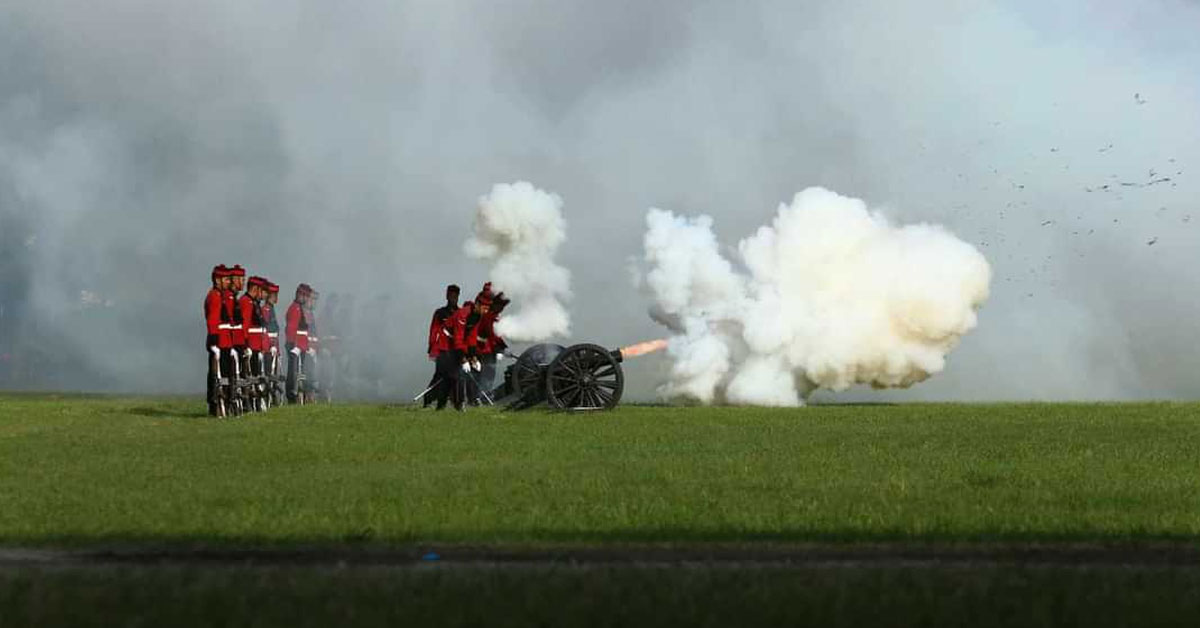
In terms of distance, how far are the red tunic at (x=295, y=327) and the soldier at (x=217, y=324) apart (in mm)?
7315

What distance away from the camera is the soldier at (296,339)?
36.8 m

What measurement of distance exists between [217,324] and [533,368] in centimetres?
530

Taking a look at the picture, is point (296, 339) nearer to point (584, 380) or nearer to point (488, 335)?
point (488, 335)

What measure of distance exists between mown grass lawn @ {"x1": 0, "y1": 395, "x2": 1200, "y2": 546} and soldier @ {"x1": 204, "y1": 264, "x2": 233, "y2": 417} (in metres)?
2.61

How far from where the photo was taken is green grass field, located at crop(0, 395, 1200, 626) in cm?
857

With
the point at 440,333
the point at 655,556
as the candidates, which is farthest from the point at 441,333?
the point at 655,556

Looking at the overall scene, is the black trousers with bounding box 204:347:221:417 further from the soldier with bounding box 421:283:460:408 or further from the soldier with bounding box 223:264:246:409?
the soldier with bounding box 421:283:460:408

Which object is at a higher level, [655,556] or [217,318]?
[217,318]

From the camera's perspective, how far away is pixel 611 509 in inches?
515

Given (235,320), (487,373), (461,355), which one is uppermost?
(235,320)

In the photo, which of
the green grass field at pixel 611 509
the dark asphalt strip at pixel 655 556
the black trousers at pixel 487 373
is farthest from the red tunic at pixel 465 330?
the dark asphalt strip at pixel 655 556

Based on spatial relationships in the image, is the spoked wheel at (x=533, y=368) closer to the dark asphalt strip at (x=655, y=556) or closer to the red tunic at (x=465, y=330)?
the red tunic at (x=465, y=330)

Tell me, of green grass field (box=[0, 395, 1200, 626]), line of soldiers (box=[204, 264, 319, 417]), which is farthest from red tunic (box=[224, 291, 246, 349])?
green grass field (box=[0, 395, 1200, 626])

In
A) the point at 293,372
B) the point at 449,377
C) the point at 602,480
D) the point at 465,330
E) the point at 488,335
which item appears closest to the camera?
the point at 602,480
